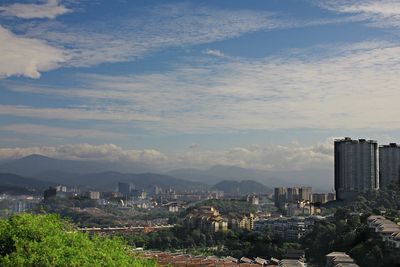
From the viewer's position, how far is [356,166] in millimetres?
42656

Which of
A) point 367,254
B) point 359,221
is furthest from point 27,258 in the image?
point 359,221

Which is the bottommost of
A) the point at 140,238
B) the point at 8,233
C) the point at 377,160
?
the point at 140,238

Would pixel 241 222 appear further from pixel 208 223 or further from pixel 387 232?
pixel 387 232

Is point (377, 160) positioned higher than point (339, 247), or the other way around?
point (377, 160)

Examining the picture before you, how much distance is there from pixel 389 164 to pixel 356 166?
8.93 ft

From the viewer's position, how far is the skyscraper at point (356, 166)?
1673 inches

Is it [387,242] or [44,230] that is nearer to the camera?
[44,230]

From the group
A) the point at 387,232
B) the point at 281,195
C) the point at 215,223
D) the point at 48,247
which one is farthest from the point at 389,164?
the point at 48,247

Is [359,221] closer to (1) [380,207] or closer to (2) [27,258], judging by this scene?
(1) [380,207]

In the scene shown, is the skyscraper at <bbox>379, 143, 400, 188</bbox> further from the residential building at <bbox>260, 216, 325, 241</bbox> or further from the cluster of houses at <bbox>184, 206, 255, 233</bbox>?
the cluster of houses at <bbox>184, 206, 255, 233</bbox>

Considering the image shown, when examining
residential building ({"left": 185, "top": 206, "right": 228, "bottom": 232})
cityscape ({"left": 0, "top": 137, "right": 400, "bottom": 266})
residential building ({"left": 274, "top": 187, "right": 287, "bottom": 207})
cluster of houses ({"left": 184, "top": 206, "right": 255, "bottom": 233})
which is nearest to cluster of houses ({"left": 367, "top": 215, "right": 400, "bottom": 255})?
cityscape ({"left": 0, "top": 137, "right": 400, "bottom": 266})

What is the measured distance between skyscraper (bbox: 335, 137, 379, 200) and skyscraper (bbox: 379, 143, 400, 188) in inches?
34.7

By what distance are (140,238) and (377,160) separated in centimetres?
1875

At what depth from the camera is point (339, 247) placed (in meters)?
23.4
